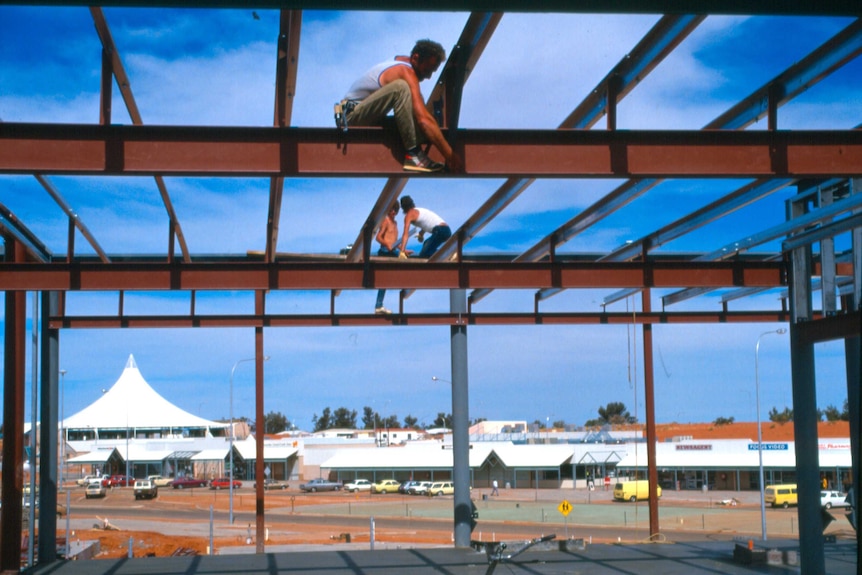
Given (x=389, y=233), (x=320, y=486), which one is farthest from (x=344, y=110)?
(x=320, y=486)

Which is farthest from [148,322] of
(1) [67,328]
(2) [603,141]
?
(2) [603,141]

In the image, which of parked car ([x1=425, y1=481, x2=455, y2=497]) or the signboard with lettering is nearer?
the signboard with lettering

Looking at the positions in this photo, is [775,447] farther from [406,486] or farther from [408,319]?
[408,319]

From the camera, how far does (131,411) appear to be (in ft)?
277

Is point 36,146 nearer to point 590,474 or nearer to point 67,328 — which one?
point 67,328

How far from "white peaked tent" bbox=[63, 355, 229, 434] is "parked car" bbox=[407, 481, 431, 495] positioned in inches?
1162

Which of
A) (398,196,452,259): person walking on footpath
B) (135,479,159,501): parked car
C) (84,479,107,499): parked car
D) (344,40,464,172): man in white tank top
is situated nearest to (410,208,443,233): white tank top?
(398,196,452,259): person walking on footpath

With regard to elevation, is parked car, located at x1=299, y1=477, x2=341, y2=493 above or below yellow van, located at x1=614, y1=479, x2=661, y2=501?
below

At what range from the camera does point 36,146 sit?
771 centimetres

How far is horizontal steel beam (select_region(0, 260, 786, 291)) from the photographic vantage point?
1416cm

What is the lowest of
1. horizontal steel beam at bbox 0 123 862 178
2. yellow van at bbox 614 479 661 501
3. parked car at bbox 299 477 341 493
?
parked car at bbox 299 477 341 493

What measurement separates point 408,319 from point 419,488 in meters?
45.6

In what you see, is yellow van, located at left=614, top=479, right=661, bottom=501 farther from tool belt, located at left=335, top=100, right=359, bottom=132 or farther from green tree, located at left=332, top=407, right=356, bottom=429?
green tree, located at left=332, top=407, right=356, bottom=429

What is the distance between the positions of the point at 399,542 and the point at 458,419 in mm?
12594
